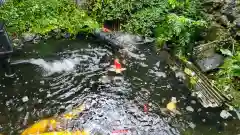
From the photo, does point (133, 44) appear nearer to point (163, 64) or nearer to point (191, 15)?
point (163, 64)

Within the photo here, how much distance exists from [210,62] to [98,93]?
349 cm

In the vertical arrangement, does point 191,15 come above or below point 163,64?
above

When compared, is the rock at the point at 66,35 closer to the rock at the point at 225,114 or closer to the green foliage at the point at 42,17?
the green foliage at the point at 42,17

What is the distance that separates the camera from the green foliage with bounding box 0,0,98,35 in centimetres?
951

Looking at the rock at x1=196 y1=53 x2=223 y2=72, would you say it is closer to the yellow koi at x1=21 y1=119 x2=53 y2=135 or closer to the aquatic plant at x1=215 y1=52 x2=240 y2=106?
the aquatic plant at x1=215 y1=52 x2=240 y2=106

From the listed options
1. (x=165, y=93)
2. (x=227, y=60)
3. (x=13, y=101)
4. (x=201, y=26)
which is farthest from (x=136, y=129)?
(x=201, y=26)

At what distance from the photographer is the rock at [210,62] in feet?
27.9

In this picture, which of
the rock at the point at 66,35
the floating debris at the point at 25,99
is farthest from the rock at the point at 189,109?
the rock at the point at 66,35

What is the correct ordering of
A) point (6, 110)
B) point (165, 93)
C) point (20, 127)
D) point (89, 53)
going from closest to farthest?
point (20, 127), point (6, 110), point (165, 93), point (89, 53)

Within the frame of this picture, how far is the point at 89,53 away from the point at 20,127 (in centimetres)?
334

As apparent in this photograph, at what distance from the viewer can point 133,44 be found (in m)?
→ 9.60

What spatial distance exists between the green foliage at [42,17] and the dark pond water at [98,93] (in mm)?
666

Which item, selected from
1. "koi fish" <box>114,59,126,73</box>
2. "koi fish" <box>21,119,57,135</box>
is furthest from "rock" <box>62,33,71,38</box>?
"koi fish" <box>21,119,57,135</box>

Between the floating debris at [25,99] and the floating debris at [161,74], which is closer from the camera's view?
the floating debris at [25,99]
